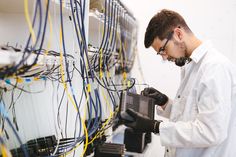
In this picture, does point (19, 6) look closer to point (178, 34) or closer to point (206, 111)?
point (178, 34)

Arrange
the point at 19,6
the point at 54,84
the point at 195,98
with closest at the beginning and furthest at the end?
the point at 19,6 → the point at 195,98 → the point at 54,84

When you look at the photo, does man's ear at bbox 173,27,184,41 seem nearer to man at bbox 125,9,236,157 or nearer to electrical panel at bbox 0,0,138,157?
man at bbox 125,9,236,157

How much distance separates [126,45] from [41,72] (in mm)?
1607

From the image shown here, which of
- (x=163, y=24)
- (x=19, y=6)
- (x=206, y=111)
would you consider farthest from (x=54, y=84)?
(x=206, y=111)

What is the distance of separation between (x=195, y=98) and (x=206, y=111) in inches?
5.6

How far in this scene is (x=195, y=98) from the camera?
1.27 meters

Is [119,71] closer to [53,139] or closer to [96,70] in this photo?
[96,70]

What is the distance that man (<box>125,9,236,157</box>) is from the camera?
3.71 ft

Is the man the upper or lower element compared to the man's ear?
lower

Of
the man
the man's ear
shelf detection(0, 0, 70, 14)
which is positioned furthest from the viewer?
the man's ear

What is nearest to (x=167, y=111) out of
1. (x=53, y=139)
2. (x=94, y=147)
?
(x=94, y=147)

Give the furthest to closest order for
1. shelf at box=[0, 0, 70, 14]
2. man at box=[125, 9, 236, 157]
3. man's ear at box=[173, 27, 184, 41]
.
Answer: man's ear at box=[173, 27, 184, 41] < man at box=[125, 9, 236, 157] < shelf at box=[0, 0, 70, 14]

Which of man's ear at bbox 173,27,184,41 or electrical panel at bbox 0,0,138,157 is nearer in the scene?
electrical panel at bbox 0,0,138,157

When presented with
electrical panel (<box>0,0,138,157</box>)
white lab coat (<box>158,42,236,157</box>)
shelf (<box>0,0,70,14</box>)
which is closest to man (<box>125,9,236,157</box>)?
white lab coat (<box>158,42,236,157</box>)
